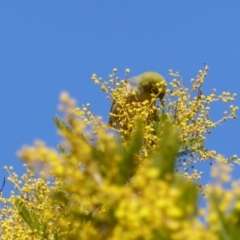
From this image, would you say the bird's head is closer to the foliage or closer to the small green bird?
the small green bird

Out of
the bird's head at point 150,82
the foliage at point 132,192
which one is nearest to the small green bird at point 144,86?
the bird's head at point 150,82

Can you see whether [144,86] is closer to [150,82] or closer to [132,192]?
[150,82]

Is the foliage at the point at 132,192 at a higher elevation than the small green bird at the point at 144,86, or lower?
lower

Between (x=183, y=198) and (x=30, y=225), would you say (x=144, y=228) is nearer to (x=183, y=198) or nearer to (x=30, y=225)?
(x=183, y=198)

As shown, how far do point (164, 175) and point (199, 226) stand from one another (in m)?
0.19

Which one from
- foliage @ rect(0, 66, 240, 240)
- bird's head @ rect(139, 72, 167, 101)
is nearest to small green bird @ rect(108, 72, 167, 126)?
bird's head @ rect(139, 72, 167, 101)

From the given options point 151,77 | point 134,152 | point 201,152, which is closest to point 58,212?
point 134,152

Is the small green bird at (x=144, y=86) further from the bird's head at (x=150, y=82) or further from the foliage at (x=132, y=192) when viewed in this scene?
the foliage at (x=132, y=192)

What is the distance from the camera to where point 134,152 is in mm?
2318

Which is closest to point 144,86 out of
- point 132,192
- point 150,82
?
point 150,82

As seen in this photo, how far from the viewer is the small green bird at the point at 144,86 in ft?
18.3

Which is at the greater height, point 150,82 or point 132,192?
point 150,82

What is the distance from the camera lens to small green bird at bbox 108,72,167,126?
18.3 ft

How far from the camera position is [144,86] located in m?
6.00
